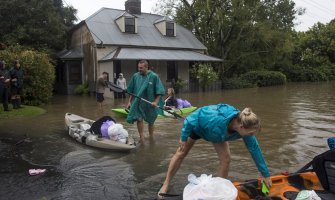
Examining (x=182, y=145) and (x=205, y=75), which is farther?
(x=205, y=75)

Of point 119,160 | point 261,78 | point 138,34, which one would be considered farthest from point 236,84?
point 119,160

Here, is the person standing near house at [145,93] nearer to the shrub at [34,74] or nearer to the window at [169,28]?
the shrub at [34,74]

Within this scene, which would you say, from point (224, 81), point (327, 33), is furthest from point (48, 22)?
point (327, 33)

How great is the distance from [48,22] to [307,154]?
22.1 m

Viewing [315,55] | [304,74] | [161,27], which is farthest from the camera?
[315,55]

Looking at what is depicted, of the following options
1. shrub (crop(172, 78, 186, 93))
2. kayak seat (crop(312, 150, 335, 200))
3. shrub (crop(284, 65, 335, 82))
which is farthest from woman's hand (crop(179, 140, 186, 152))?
shrub (crop(284, 65, 335, 82))

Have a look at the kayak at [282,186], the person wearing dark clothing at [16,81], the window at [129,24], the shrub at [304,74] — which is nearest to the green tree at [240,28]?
the shrub at [304,74]

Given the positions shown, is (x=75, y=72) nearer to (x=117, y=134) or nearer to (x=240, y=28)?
(x=240, y=28)

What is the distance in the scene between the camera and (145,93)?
8.79 m

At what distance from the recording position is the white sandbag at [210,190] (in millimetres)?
4102

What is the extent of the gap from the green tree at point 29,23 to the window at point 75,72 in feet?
6.83

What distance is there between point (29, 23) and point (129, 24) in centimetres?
692

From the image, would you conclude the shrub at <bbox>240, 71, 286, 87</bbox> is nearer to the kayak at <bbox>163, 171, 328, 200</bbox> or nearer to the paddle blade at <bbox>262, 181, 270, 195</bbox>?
the kayak at <bbox>163, 171, 328, 200</bbox>

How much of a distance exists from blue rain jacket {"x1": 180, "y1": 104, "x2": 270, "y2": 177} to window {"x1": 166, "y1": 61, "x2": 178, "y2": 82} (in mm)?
24125
